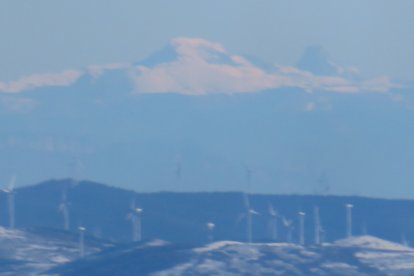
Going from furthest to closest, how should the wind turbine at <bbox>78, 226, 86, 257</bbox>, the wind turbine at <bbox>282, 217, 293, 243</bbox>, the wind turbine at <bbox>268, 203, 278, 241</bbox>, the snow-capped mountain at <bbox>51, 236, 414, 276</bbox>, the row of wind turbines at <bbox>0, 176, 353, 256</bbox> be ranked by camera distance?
the wind turbine at <bbox>282, 217, 293, 243</bbox>, the wind turbine at <bbox>268, 203, 278, 241</bbox>, the row of wind turbines at <bbox>0, 176, 353, 256</bbox>, the wind turbine at <bbox>78, 226, 86, 257</bbox>, the snow-capped mountain at <bbox>51, 236, 414, 276</bbox>

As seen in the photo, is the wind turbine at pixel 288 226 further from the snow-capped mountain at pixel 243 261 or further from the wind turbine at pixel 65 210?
the snow-capped mountain at pixel 243 261

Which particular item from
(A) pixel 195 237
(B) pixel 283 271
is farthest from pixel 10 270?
(A) pixel 195 237

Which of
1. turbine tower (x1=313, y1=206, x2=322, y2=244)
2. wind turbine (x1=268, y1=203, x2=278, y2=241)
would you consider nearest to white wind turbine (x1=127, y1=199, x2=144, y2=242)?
wind turbine (x1=268, y1=203, x2=278, y2=241)

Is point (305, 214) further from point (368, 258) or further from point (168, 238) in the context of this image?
point (368, 258)

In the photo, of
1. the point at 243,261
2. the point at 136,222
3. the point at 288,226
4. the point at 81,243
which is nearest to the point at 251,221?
the point at 288,226

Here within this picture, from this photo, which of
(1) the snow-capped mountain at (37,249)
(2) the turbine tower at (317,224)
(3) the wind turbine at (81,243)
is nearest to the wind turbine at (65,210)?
(1) the snow-capped mountain at (37,249)

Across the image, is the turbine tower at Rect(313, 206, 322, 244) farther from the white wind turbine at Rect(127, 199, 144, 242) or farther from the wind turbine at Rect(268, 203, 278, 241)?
the white wind turbine at Rect(127, 199, 144, 242)
